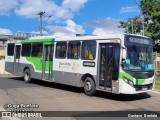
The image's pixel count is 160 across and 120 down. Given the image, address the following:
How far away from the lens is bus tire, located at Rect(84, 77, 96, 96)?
47.8ft

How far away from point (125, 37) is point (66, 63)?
4.17 meters

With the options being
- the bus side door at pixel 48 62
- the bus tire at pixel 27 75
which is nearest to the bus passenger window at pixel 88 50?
the bus side door at pixel 48 62

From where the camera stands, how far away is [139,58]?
13.9 metres

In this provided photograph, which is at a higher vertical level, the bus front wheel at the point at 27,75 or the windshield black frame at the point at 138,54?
the windshield black frame at the point at 138,54

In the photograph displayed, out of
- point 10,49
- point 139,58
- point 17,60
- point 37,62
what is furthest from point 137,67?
point 10,49

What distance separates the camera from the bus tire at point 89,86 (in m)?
14.6

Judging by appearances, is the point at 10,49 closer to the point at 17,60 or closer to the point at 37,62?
the point at 17,60

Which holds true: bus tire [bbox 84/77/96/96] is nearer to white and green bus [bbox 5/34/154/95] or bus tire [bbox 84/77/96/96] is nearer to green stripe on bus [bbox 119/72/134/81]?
white and green bus [bbox 5/34/154/95]

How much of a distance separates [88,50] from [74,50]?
45.6 inches

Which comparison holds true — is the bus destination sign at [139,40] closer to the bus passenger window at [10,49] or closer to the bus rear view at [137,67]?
the bus rear view at [137,67]

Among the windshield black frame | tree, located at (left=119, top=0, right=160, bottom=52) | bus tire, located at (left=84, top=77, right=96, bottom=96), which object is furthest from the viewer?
tree, located at (left=119, top=0, right=160, bottom=52)

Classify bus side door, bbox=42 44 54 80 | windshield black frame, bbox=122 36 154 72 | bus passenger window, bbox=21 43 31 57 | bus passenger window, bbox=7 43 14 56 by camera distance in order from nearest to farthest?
windshield black frame, bbox=122 36 154 72
bus side door, bbox=42 44 54 80
bus passenger window, bbox=21 43 31 57
bus passenger window, bbox=7 43 14 56

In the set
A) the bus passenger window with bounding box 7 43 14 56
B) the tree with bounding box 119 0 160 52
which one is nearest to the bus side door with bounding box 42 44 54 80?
the bus passenger window with bounding box 7 43 14 56

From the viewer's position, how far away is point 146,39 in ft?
48.1
